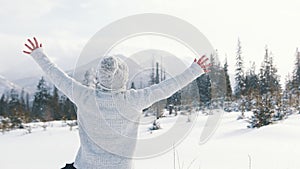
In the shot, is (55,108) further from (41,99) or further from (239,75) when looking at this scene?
(239,75)

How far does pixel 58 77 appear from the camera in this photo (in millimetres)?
2406

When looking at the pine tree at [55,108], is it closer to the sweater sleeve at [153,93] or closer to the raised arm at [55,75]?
the raised arm at [55,75]

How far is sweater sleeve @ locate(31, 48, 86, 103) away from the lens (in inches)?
92.8

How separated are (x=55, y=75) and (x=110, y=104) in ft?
1.39

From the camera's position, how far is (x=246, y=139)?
8.04 meters

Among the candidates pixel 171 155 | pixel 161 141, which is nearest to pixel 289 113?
pixel 171 155

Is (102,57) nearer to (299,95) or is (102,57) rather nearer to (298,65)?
(299,95)

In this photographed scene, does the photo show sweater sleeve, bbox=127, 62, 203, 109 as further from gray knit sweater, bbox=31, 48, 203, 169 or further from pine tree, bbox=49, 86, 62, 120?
pine tree, bbox=49, 86, 62, 120

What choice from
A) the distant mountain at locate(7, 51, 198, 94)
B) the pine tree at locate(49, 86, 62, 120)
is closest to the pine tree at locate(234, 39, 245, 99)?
the pine tree at locate(49, 86, 62, 120)

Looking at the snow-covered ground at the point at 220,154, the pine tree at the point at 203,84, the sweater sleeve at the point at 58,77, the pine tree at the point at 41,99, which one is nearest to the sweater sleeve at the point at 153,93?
the sweater sleeve at the point at 58,77

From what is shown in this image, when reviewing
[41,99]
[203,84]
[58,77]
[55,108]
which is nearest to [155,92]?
[58,77]

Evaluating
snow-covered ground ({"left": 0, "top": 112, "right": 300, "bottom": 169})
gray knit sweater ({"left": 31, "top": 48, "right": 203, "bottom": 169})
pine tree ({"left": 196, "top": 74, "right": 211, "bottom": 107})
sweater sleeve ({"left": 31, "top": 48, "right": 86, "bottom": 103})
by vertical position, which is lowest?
snow-covered ground ({"left": 0, "top": 112, "right": 300, "bottom": 169})

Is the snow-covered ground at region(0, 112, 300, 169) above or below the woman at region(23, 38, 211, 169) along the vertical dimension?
below

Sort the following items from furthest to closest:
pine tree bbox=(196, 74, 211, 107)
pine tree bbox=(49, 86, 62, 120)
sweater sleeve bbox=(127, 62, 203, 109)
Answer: pine tree bbox=(49, 86, 62, 120)
pine tree bbox=(196, 74, 211, 107)
sweater sleeve bbox=(127, 62, 203, 109)
